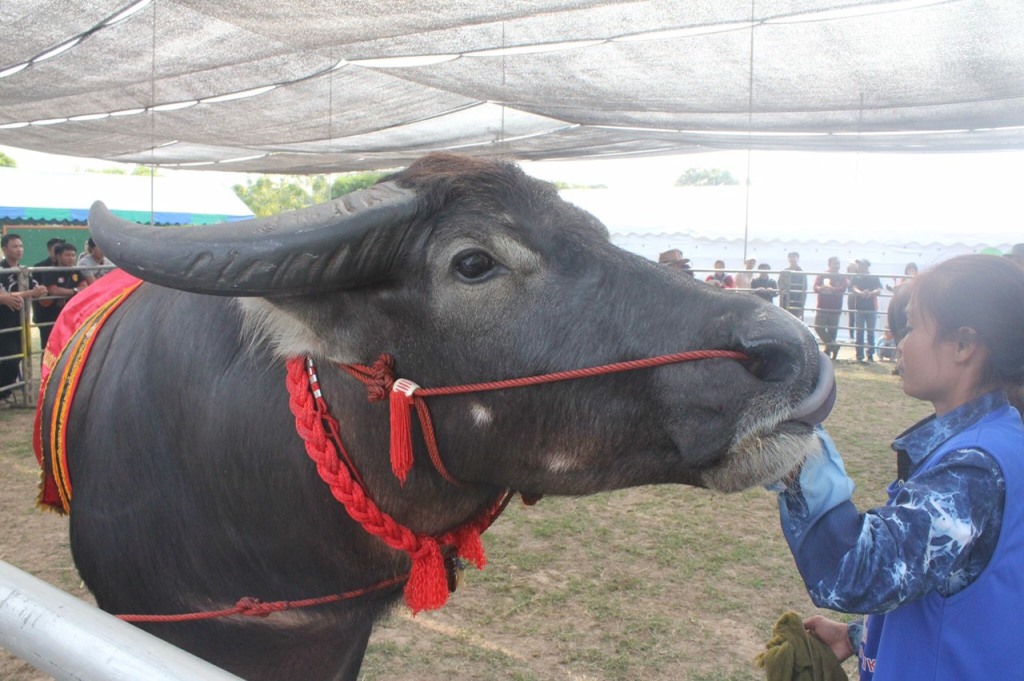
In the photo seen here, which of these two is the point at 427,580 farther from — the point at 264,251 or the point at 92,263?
the point at 92,263

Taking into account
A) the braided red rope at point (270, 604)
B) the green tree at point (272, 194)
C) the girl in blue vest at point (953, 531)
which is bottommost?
the braided red rope at point (270, 604)

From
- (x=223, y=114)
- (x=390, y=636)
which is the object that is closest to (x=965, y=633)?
(x=390, y=636)

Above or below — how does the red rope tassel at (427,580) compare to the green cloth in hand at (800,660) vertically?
above

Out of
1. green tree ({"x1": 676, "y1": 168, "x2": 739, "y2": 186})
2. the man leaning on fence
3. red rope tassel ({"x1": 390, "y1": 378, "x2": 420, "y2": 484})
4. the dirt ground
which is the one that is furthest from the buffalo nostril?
green tree ({"x1": 676, "y1": 168, "x2": 739, "y2": 186})

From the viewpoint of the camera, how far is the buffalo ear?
154 centimetres

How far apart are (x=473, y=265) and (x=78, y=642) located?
103 centimetres

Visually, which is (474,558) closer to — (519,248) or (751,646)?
(519,248)

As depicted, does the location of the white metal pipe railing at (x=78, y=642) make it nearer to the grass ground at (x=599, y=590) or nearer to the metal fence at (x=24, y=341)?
the grass ground at (x=599, y=590)

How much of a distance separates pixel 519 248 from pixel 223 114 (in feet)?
31.0

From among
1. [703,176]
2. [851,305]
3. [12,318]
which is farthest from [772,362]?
[703,176]

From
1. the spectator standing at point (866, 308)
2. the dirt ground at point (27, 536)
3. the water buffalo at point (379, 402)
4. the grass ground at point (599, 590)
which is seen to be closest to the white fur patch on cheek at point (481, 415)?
the water buffalo at point (379, 402)

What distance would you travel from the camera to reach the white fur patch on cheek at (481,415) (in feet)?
5.67

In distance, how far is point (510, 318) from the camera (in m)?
1.71

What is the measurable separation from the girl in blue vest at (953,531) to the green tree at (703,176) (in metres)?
91.8
